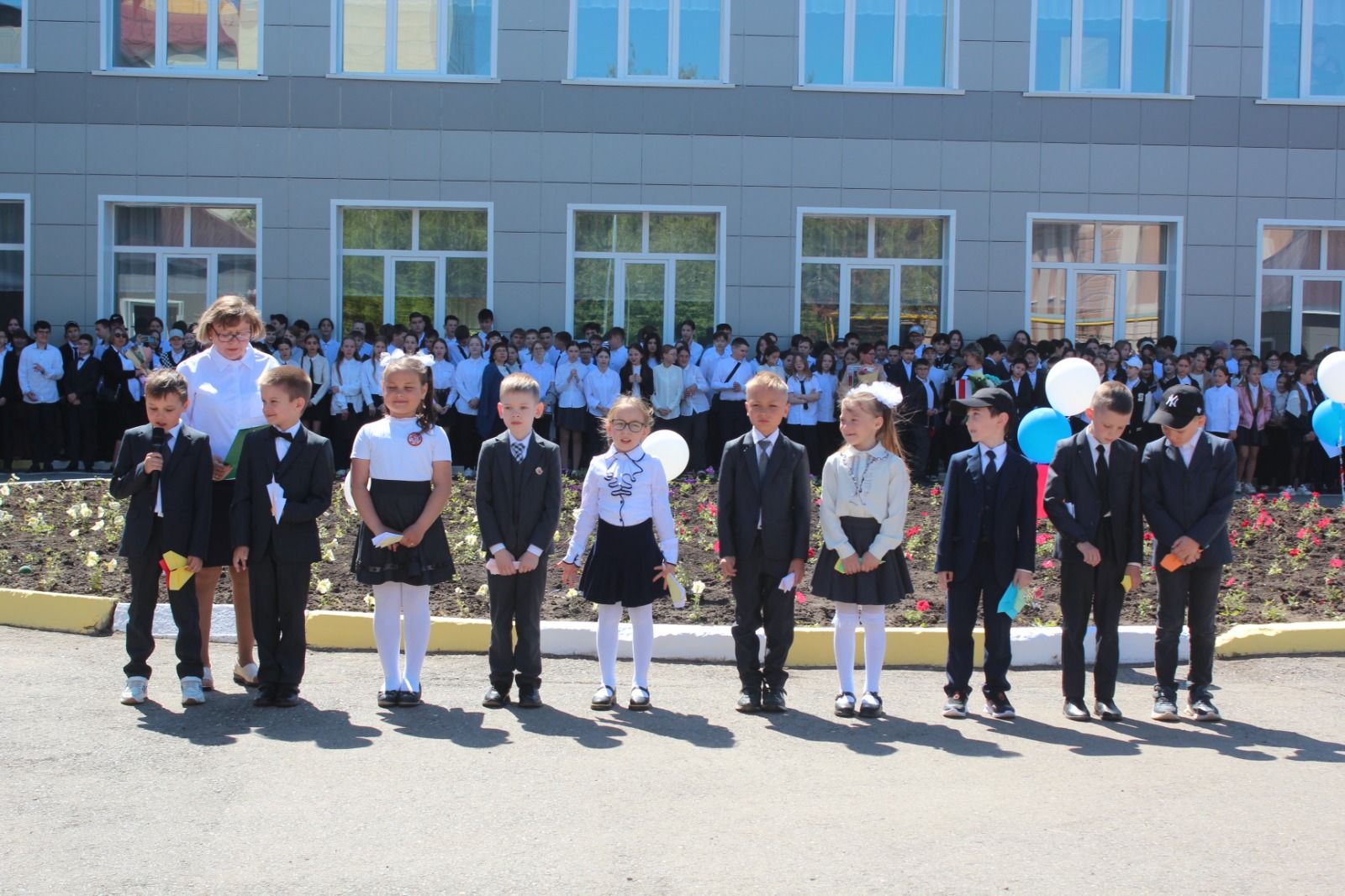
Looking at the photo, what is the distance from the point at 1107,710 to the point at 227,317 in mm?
4804

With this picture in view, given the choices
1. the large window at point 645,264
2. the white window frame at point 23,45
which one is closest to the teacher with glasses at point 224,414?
the large window at point 645,264

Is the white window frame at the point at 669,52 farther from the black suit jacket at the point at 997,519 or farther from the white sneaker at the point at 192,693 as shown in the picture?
the white sneaker at the point at 192,693

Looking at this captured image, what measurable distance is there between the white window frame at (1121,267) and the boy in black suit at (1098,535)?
44.4 ft

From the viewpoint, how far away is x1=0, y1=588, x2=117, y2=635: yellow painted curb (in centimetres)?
800

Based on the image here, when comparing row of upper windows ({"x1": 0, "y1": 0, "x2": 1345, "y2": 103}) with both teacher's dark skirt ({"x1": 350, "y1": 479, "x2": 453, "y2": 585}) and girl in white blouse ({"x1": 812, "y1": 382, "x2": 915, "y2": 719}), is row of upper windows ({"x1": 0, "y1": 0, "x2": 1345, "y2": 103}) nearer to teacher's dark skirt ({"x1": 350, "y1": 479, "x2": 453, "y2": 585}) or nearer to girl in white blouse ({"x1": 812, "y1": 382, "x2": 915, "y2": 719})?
girl in white blouse ({"x1": 812, "y1": 382, "x2": 915, "y2": 719})

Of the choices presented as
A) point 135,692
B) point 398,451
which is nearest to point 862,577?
point 398,451

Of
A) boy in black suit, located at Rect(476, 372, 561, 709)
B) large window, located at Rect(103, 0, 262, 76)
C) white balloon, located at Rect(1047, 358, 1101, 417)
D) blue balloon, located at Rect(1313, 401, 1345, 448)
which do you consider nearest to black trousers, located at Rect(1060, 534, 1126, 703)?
white balloon, located at Rect(1047, 358, 1101, 417)

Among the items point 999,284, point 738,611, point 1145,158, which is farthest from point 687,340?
point 738,611

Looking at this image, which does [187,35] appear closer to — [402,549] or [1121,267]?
[1121,267]

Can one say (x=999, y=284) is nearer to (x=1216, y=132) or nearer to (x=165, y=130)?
(x=1216, y=132)

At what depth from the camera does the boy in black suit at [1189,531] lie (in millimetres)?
6562

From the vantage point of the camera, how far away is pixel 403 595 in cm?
666

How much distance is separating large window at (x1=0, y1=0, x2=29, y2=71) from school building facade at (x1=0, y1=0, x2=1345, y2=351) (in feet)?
0.15

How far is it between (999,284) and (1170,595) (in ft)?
44.6
